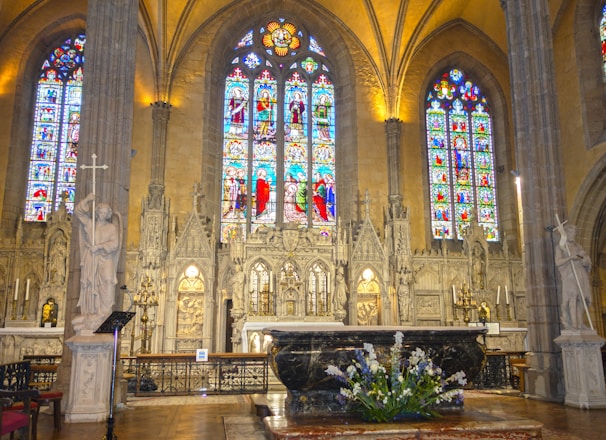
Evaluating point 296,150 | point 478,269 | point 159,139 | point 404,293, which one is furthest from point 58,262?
point 478,269

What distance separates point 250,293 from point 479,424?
1139 cm

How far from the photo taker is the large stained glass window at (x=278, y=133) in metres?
19.3

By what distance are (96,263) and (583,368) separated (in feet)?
25.9

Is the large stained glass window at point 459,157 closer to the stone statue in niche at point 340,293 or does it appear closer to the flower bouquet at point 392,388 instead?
the stone statue in niche at point 340,293

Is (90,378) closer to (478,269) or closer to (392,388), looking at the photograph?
(392,388)

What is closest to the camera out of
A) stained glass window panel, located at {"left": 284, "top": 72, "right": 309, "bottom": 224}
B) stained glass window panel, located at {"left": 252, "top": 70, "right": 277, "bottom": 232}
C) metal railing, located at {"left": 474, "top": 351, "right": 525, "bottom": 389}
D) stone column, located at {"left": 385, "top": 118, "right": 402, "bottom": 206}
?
metal railing, located at {"left": 474, "top": 351, "right": 525, "bottom": 389}

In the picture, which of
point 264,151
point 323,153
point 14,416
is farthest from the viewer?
point 323,153

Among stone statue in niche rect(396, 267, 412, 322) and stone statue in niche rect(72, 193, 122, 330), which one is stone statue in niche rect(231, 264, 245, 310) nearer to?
stone statue in niche rect(396, 267, 412, 322)

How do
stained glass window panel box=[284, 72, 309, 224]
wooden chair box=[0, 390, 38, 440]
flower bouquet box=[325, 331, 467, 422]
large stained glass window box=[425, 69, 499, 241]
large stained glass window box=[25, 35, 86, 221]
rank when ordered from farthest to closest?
large stained glass window box=[425, 69, 499, 241]
stained glass window panel box=[284, 72, 309, 224]
large stained glass window box=[25, 35, 86, 221]
flower bouquet box=[325, 331, 467, 422]
wooden chair box=[0, 390, 38, 440]

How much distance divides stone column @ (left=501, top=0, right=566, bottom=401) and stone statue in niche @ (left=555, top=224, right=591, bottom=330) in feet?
2.80

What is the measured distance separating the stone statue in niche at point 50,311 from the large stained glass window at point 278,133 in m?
5.38

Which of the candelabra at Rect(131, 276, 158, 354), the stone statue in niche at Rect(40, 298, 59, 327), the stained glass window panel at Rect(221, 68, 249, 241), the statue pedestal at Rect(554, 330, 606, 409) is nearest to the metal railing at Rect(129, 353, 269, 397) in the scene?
the candelabra at Rect(131, 276, 158, 354)

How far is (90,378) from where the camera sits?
7.98m

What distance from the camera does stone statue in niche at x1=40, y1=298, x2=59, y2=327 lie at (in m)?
16.4
